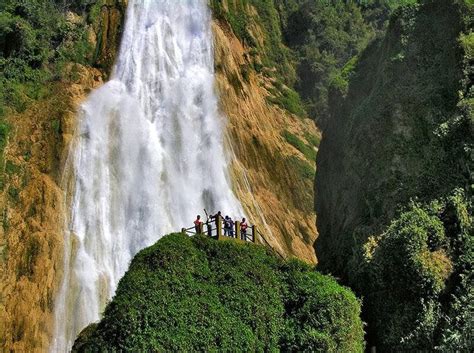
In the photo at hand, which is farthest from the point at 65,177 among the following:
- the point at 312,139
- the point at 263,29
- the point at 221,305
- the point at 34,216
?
the point at 263,29

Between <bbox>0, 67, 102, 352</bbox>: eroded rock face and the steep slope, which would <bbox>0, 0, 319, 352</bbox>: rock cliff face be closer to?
<bbox>0, 67, 102, 352</bbox>: eroded rock face

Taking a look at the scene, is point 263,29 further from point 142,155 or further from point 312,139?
point 142,155

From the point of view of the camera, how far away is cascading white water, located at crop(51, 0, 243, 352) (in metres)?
30.6

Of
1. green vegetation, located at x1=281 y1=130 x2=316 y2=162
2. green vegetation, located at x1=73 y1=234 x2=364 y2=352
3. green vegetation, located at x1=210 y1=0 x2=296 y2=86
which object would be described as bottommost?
green vegetation, located at x1=73 y1=234 x2=364 y2=352

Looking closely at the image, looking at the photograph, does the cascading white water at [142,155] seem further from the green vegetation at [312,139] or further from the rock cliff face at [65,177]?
the green vegetation at [312,139]

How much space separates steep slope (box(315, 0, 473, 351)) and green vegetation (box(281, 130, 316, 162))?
18.0m

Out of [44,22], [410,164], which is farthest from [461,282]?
[44,22]

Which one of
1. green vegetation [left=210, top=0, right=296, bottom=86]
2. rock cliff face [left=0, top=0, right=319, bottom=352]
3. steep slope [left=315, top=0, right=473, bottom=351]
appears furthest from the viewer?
green vegetation [left=210, top=0, right=296, bottom=86]

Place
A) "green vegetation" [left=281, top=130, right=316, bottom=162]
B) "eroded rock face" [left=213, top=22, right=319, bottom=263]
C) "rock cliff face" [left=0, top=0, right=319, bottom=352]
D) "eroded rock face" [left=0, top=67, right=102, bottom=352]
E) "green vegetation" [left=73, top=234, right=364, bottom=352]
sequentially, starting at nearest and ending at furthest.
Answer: "green vegetation" [left=73, top=234, right=364, bottom=352]
"eroded rock face" [left=0, top=67, right=102, bottom=352]
"rock cliff face" [left=0, top=0, right=319, bottom=352]
"eroded rock face" [left=213, top=22, right=319, bottom=263]
"green vegetation" [left=281, top=130, right=316, bottom=162]

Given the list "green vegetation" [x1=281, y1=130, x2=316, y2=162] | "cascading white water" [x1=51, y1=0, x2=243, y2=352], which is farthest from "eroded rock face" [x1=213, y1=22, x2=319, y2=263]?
"cascading white water" [x1=51, y1=0, x2=243, y2=352]

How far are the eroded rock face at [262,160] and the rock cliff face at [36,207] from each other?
7653mm

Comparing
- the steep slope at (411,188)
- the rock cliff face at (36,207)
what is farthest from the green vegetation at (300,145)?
the steep slope at (411,188)

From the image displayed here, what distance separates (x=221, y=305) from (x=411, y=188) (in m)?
6.97

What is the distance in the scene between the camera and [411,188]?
68.0ft
